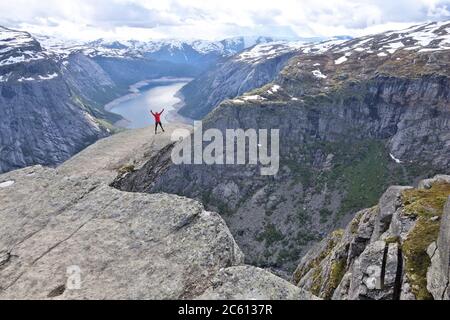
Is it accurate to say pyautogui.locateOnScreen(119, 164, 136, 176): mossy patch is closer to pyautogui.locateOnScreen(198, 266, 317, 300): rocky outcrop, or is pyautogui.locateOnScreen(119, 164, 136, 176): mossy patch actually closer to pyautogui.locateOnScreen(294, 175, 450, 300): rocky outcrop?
pyautogui.locateOnScreen(294, 175, 450, 300): rocky outcrop

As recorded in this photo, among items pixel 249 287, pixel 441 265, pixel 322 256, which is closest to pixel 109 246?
pixel 249 287

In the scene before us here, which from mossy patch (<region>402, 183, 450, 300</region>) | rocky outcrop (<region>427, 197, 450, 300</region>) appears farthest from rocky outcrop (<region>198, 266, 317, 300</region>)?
mossy patch (<region>402, 183, 450, 300</region>)

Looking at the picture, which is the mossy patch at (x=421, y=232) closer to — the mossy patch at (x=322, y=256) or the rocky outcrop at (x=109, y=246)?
the rocky outcrop at (x=109, y=246)

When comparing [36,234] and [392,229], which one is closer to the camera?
[36,234]

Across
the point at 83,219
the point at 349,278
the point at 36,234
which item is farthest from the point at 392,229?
the point at 36,234

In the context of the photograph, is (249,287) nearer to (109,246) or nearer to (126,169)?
(109,246)

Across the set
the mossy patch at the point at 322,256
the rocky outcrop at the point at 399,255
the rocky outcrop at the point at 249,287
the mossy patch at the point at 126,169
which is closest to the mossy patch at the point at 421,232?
the rocky outcrop at the point at 399,255
